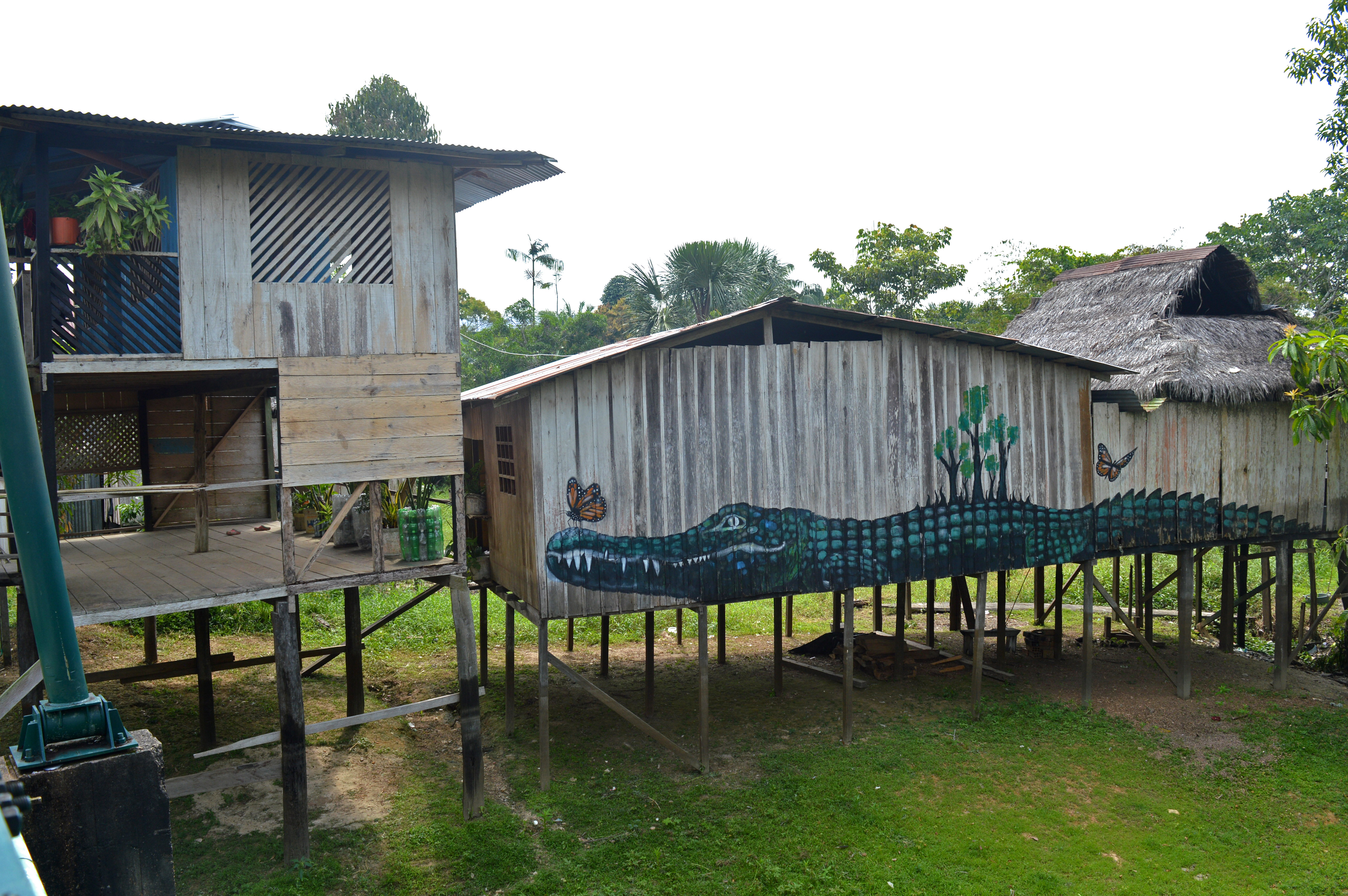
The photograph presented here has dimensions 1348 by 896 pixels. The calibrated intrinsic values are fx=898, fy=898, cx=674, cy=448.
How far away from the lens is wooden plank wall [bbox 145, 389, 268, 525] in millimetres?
13977

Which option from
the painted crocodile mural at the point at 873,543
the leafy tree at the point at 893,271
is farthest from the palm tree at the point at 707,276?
the painted crocodile mural at the point at 873,543

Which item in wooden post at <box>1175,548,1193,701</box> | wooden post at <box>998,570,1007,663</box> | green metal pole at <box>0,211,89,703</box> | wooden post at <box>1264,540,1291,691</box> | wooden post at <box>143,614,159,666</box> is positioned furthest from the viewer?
wooden post at <box>998,570,1007,663</box>

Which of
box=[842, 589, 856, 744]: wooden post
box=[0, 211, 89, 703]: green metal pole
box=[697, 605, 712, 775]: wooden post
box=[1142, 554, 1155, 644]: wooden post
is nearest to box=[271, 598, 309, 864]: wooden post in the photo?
box=[697, 605, 712, 775]: wooden post

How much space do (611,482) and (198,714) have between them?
7370 millimetres

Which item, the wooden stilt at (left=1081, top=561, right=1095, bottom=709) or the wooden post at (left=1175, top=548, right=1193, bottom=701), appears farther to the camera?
the wooden post at (left=1175, top=548, right=1193, bottom=701)

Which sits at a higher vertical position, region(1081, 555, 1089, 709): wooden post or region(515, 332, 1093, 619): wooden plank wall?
region(515, 332, 1093, 619): wooden plank wall

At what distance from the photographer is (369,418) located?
378 inches

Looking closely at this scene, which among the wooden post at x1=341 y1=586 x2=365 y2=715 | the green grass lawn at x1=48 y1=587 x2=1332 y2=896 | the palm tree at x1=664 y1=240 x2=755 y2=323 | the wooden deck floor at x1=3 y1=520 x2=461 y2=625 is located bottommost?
the green grass lawn at x1=48 y1=587 x2=1332 y2=896

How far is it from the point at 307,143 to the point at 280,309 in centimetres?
168

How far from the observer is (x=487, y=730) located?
13.6 m

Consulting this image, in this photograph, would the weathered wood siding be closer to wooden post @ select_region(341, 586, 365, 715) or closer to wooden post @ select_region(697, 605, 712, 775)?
wooden post @ select_region(697, 605, 712, 775)

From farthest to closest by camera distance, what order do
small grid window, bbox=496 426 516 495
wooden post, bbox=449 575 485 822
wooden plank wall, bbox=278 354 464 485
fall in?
small grid window, bbox=496 426 516 495, wooden post, bbox=449 575 485 822, wooden plank wall, bbox=278 354 464 485

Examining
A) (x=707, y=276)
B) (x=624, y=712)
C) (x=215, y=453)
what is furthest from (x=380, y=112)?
(x=624, y=712)

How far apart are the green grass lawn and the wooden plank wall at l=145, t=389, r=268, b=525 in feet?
9.47
